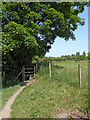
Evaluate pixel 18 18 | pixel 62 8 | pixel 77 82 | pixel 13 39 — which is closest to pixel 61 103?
pixel 77 82

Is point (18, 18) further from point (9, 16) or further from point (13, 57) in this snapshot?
point (13, 57)

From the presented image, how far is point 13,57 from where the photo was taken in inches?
398

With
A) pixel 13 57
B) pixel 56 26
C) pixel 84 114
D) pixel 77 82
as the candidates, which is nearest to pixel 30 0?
pixel 56 26

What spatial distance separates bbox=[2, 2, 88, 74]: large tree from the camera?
7.24 meters

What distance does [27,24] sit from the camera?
8086 mm

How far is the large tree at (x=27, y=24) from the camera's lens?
7.24m

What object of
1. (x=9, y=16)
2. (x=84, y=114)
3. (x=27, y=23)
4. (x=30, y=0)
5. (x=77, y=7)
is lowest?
(x=84, y=114)

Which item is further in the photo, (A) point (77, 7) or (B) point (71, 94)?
(A) point (77, 7)

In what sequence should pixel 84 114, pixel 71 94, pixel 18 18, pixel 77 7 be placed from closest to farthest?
pixel 84 114 → pixel 71 94 → pixel 18 18 → pixel 77 7

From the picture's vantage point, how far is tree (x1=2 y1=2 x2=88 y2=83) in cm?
724

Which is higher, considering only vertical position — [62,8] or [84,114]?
[62,8]

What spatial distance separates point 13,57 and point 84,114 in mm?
7998

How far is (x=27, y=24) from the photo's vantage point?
8086 mm

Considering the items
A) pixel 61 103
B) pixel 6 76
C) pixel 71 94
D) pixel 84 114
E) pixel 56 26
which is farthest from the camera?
pixel 6 76
